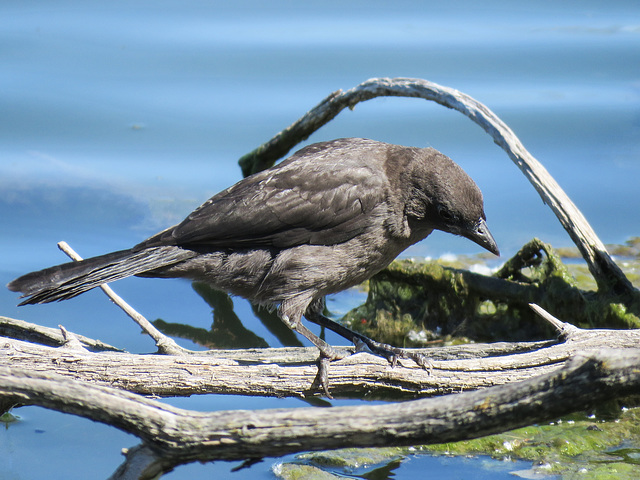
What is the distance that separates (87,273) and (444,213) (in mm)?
1797

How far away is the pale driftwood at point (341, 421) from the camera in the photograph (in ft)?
8.35

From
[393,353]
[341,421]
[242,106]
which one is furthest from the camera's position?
[242,106]

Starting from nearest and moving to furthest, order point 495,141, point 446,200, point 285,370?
point 285,370 → point 446,200 → point 495,141

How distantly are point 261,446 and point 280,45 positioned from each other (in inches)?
264

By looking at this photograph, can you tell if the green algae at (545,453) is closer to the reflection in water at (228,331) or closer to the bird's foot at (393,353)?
the bird's foot at (393,353)

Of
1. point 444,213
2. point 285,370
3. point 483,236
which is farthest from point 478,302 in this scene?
point 285,370

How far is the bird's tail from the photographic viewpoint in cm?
405

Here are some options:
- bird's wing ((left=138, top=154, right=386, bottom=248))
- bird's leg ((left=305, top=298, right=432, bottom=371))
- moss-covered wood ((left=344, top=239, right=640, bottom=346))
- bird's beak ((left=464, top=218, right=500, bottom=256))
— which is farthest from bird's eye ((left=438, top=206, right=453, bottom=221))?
moss-covered wood ((left=344, top=239, right=640, bottom=346))

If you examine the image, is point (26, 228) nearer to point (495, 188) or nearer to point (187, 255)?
point (187, 255)

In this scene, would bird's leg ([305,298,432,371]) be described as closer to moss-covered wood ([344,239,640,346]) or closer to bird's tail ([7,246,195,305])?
moss-covered wood ([344,239,640,346])

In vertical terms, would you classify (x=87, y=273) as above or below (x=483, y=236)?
below

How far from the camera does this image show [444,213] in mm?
4348

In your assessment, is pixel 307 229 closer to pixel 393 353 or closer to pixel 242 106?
pixel 393 353

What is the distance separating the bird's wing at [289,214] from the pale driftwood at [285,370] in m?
0.71
